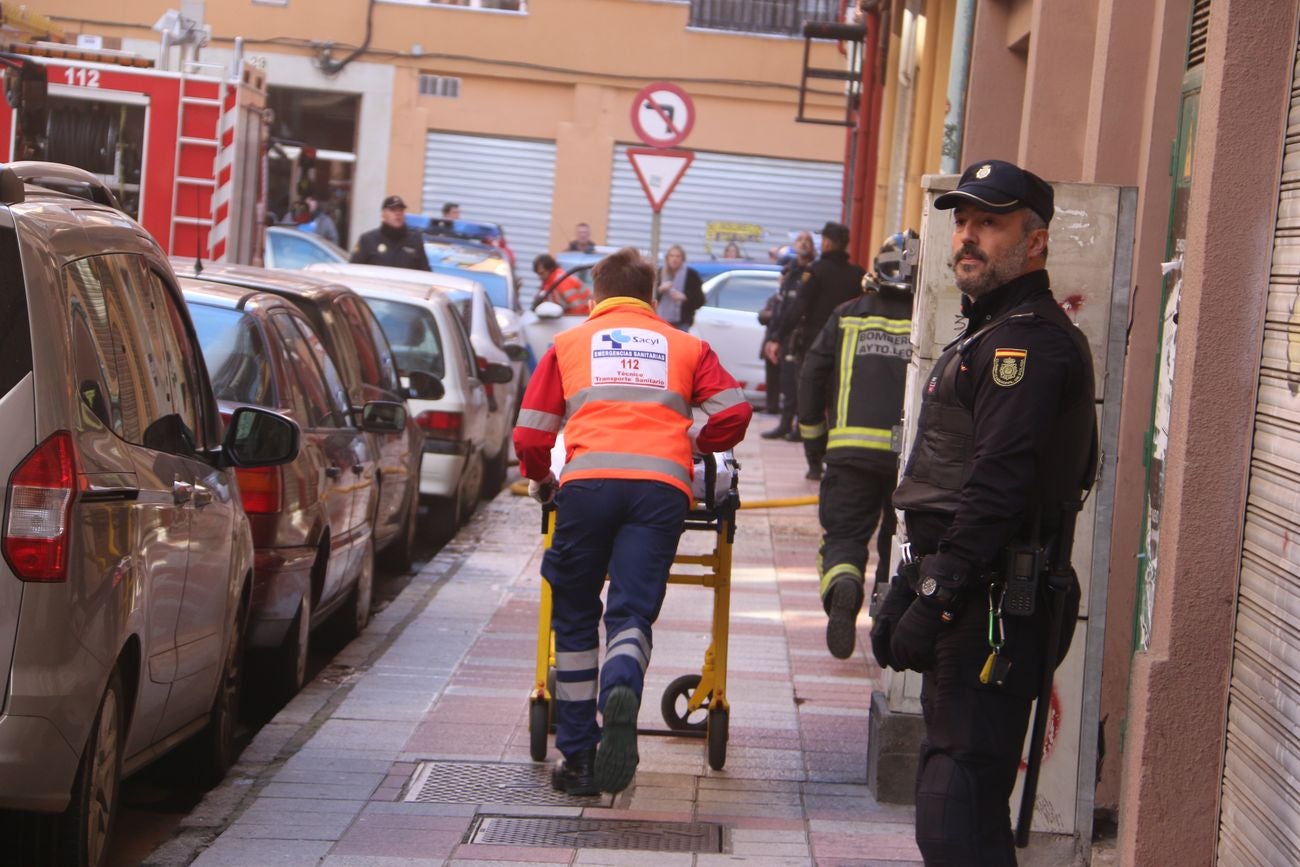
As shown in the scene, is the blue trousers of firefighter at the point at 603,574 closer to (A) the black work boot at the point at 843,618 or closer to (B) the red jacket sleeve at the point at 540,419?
(B) the red jacket sleeve at the point at 540,419

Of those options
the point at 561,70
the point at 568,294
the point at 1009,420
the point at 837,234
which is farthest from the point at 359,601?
the point at 561,70

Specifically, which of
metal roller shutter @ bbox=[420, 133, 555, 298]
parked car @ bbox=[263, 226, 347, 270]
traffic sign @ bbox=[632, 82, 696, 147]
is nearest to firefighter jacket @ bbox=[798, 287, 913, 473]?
traffic sign @ bbox=[632, 82, 696, 147]

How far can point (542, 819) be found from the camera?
21.1 ft

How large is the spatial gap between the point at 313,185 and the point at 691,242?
21.8 ft

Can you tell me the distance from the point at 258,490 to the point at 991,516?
394 cm

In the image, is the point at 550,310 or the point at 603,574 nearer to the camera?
the point at 603,574

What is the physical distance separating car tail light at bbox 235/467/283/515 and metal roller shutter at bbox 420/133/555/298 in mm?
27929

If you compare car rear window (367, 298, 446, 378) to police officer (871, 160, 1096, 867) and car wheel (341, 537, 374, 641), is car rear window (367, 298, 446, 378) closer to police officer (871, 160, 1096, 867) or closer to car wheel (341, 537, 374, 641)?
car wheel (341, 537, 374, 641)

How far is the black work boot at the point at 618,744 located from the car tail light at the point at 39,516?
6.72 ft

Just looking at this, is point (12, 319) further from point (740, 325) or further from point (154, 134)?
point (740, 325)

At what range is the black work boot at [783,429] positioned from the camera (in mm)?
20656

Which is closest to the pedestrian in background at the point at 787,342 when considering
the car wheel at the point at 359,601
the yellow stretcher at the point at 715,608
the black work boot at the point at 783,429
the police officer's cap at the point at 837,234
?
the black work boot at the point at 783,429

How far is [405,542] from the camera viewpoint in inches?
475

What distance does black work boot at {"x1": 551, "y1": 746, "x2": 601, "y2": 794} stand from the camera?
6.62m
